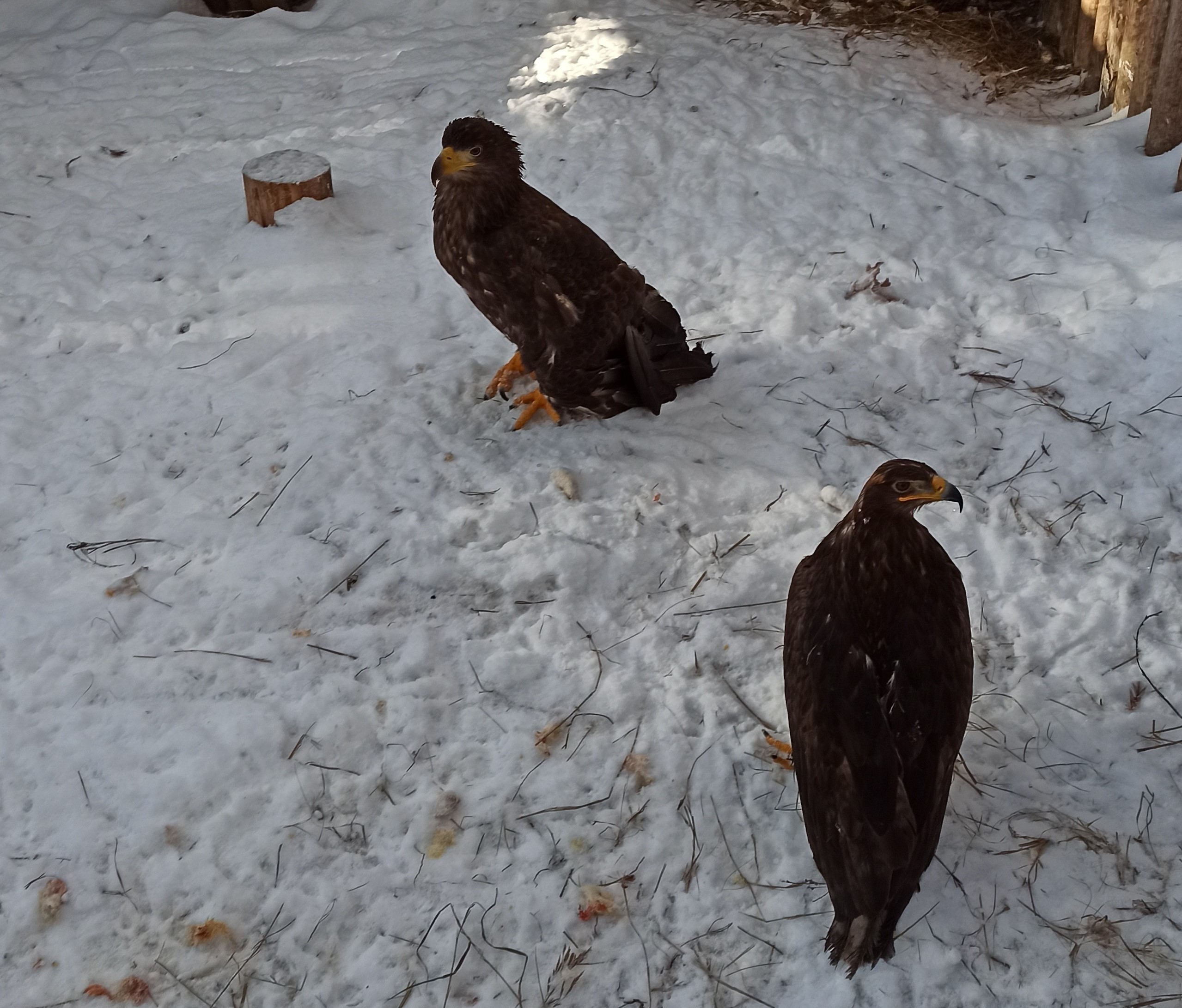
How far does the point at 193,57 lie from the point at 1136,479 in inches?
258

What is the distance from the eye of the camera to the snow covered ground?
9.77 ft

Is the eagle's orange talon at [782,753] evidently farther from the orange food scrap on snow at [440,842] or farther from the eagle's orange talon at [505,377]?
the eagle's orange talon at [505,377]

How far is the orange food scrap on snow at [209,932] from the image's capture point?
116 inches

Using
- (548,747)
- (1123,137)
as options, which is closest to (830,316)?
(1123,137)

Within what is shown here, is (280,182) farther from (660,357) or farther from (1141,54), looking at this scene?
(1141,54)

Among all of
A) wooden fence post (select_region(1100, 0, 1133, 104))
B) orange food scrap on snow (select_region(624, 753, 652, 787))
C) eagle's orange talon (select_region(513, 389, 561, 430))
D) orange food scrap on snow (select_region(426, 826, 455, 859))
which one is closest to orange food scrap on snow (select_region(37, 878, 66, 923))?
orange food scrap on snow (select_region(426, 826, 455, 859))

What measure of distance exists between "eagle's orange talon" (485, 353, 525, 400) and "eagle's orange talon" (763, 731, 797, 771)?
2101 millimetres

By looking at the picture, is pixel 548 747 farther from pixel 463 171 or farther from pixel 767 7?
pixel 767 7

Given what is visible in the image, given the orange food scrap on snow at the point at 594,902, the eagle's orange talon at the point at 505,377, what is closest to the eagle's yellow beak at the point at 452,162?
the eagle's orange talon at the point at 505,377

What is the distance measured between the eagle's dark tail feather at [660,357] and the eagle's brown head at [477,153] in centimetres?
82

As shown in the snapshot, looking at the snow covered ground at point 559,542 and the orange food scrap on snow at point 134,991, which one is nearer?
the orange food scrap on snow at point 134,991

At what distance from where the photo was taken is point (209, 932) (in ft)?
9.74

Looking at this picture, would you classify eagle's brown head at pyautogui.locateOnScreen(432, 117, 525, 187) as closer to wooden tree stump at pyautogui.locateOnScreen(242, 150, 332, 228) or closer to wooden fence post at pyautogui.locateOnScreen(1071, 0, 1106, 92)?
wooden tree stump at pyautogui.locateOnScreen(242, 150, 332, 228)

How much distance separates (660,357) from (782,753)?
197 centimetres
